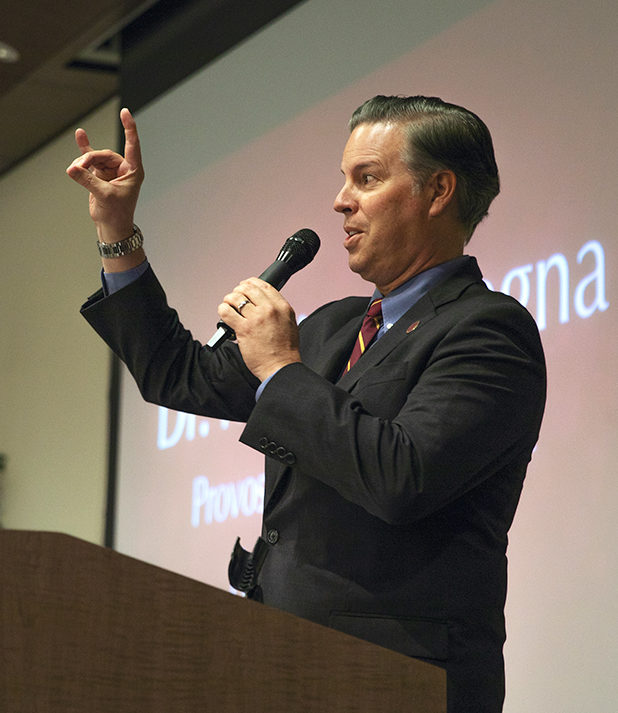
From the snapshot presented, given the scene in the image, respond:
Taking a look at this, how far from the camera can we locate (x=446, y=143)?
1823mm

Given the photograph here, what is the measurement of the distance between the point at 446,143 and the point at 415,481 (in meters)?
0.65

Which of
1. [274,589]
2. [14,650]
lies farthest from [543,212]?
[14,650]

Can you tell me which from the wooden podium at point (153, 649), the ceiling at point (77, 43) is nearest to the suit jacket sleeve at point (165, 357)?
the wooden podium at point (153, 649)

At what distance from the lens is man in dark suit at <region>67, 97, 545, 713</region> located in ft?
4.76

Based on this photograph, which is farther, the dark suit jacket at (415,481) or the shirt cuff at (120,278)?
the shirt cuff at (120,278)

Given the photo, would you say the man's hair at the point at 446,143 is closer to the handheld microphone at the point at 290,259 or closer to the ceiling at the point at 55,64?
the handheld microphone at the point at 290,259

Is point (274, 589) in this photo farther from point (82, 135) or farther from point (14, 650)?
point (82, 135)

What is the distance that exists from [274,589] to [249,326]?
372 millimetres

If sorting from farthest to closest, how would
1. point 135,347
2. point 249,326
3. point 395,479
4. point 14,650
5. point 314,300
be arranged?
point 314,300
point 135,347
point 249,326
point 395,479
point 14,650

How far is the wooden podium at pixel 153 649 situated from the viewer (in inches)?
37.8

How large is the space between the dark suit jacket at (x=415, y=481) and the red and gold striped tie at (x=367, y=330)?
0.07 m

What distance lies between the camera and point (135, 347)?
1862 millimetres

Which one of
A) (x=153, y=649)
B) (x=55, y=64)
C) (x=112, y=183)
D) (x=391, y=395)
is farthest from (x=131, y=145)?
(x=55, y=64)

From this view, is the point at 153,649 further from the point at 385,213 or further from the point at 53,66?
the point at 53,66
